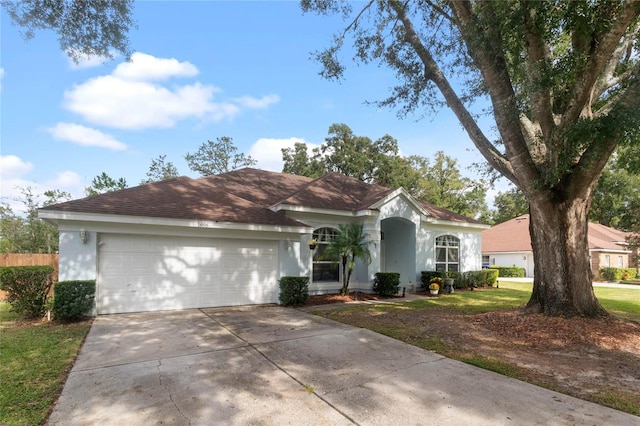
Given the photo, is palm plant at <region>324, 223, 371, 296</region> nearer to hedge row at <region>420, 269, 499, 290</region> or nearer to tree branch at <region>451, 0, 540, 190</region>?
hedge row at <region>420, 269, 499, 290</region>

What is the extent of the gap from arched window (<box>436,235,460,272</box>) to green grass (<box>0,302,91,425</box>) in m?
14.8

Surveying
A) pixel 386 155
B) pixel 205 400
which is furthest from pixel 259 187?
pixel 386 155

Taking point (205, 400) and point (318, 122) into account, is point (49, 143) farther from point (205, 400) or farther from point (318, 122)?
point (205, 400)

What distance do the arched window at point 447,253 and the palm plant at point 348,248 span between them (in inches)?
235


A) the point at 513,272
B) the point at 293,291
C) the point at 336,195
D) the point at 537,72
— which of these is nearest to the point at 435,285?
the point at 336,195

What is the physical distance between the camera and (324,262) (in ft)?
45.6

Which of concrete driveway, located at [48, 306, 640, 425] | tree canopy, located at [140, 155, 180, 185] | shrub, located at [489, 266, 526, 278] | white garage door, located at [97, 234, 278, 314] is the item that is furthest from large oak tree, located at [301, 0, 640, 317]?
tree canopy, located at [140, 155, 180, 185]

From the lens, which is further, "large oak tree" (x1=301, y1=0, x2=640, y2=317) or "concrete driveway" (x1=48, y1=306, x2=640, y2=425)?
"large oak tree" (x1=301, y1=0, x2=640, y2=317)

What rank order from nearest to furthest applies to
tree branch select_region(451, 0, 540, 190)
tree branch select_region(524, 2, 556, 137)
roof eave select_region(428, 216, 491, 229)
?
tree branch select_region(524, 2, 556, 137)
tree branch select_region(451, 0, 540, 190)
roof eave select_region(428, 216, 491, 229)

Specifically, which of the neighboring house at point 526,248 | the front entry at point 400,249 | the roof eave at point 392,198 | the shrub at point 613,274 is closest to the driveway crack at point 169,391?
the roof eave at point 392,198

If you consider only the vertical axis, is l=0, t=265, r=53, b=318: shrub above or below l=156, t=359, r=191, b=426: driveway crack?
above

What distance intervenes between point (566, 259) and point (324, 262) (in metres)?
8.08

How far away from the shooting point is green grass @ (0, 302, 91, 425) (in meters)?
3.94

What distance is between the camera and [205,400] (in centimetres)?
412
